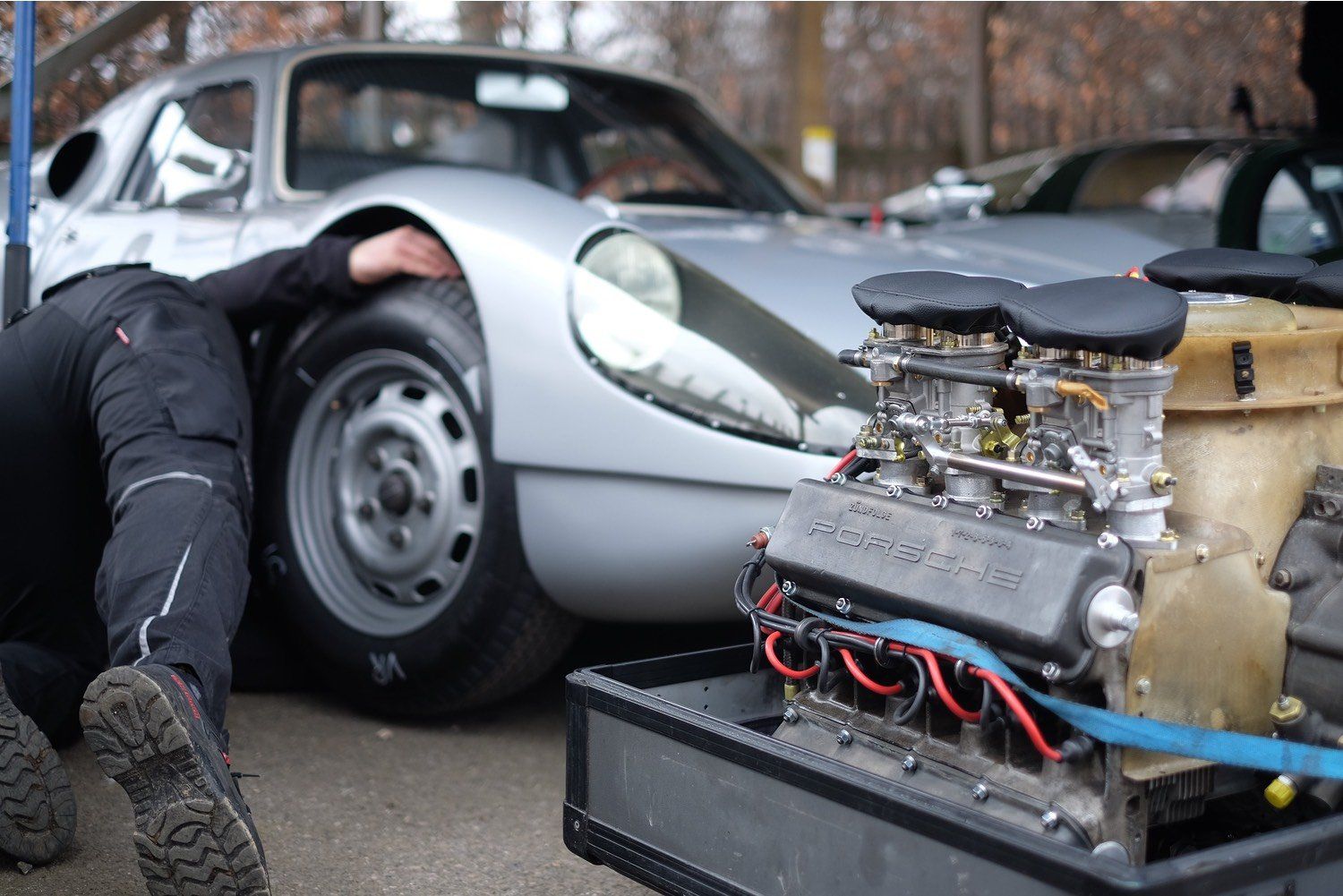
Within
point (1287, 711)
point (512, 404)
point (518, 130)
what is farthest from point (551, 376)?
point (518, 130)

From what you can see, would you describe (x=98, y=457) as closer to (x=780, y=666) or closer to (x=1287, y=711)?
(x=780, y=666)

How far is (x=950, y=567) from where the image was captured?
192cm

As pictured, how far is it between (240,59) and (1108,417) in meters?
3.37

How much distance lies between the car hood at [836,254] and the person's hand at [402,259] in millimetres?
557

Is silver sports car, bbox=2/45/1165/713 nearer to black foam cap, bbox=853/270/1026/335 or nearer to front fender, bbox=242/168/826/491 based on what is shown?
front fender, bbox=242/168/826/491

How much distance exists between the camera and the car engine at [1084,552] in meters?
1.81

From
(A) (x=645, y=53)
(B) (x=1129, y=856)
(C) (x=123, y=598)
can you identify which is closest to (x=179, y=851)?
(C) (x=123, y=598)

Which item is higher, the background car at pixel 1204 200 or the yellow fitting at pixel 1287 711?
the background car at pixel 1204 200

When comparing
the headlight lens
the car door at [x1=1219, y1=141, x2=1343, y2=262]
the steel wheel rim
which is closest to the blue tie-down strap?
the headlight lens

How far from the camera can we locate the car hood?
3.30 metres

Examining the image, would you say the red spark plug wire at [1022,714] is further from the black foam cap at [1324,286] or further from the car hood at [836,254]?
the car hood at [836,254]

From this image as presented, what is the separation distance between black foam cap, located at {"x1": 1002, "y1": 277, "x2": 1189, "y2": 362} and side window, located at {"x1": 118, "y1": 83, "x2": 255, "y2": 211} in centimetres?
288

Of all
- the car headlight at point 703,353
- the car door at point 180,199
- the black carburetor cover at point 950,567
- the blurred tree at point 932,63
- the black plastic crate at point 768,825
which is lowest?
the black plastic crate at point 768,825

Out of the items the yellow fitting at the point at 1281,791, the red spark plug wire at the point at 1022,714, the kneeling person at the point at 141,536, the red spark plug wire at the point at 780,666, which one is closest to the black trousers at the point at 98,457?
the kneeling person at the point at 141,536
